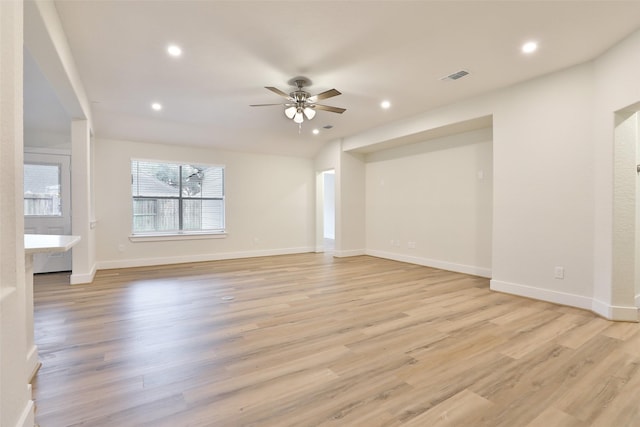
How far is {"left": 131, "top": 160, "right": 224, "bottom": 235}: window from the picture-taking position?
614cm

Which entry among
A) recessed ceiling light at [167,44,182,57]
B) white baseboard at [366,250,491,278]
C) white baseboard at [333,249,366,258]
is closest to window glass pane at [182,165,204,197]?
white baseboard at [333,249,366,258]

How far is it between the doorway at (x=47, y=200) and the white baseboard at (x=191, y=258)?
74 centimetres

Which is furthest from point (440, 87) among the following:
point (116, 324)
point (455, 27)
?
point (116, 324)

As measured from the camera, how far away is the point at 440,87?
4031mm

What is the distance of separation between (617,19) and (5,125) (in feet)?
13.9

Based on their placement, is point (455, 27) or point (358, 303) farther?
point (358, 303)

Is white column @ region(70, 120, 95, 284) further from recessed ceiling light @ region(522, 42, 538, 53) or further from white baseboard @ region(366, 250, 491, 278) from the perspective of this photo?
recessed ceiling light @ region(522, 42, 538, 53)

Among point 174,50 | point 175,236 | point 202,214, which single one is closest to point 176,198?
point 202,214

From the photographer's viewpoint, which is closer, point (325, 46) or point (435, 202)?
point (325, 46)

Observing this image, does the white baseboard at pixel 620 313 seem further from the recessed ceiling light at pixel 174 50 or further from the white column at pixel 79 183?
the white column at pixel 79 183

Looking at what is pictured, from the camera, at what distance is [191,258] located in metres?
6.41

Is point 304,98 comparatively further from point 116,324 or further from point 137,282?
point 137,282

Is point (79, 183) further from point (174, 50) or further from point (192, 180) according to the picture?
point (174, 50)

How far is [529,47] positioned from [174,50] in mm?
3515
